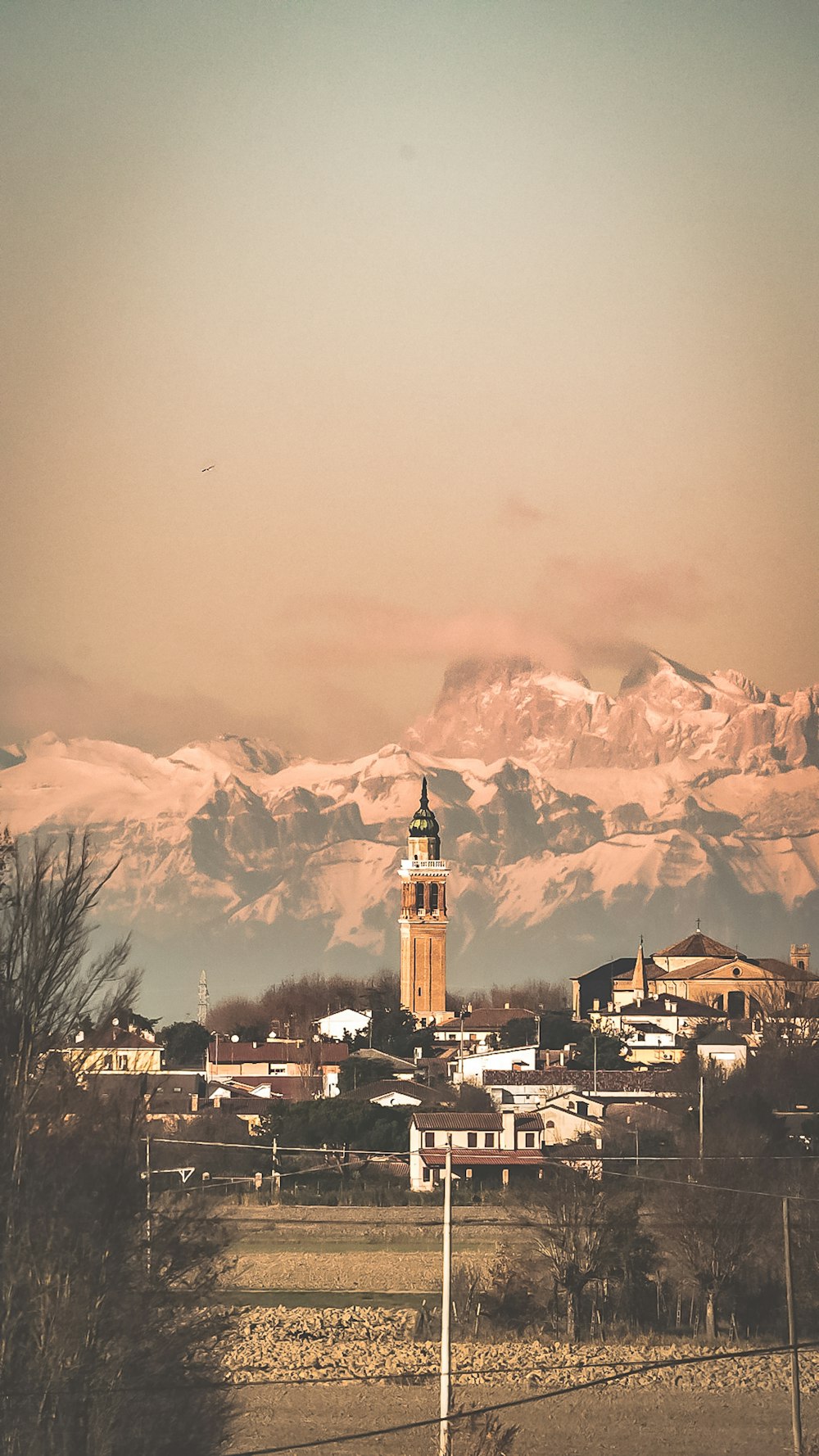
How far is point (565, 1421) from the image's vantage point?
29.3 meters

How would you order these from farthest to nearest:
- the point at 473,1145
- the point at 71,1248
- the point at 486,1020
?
the point at 486,1020 < the point at 473,1145 < the point at 71,1248

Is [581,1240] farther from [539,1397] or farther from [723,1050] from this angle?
[723,1050]

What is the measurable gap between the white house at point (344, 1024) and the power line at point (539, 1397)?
75.2 m

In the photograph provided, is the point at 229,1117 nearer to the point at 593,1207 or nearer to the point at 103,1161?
the point at 593,1207

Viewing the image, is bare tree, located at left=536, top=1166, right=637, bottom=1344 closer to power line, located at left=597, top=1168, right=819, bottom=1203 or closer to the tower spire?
power line, located at left=597, top=1168, right=819, bottom=1203

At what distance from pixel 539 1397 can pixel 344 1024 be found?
8381cm

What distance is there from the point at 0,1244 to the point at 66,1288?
62 centimetres

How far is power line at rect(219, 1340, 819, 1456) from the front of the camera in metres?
25.6

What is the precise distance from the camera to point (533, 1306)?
37594 millimetres

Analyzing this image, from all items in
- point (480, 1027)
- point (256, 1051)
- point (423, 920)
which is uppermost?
point (423, 920)

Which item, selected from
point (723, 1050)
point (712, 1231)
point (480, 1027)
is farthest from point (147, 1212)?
point (480, 1027)

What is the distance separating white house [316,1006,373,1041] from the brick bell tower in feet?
76.1

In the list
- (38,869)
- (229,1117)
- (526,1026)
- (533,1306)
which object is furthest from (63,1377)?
(526,1026)

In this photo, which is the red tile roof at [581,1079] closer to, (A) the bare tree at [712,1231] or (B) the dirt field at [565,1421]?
(A) the bare tree at [712,1231]
